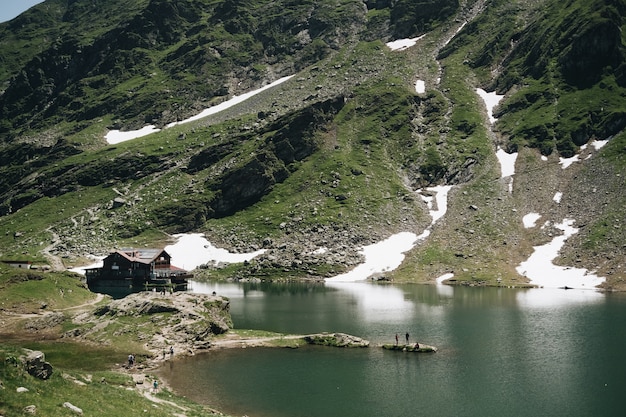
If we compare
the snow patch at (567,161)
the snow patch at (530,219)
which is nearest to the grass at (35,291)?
the snow patch at (530,219)

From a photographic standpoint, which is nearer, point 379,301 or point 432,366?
point 432,366

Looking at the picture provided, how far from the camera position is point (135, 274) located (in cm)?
13925

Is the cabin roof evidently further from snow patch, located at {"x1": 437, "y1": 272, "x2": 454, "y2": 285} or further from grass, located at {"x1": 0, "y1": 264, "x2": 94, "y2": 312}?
snow patch, located at {"x1": 437, "y1": 272, "x2": 454, "y2": 285}

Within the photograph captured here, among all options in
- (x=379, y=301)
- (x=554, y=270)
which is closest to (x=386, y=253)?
(x=554, y=270)

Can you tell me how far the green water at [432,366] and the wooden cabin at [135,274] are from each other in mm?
42396

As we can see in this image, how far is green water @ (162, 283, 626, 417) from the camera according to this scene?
154ft

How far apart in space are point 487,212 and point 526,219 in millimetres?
11971

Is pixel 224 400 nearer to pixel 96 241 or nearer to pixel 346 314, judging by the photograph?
pixel 346 314

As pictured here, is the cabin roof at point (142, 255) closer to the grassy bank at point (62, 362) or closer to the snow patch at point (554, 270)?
the grassy bank at point (62, 362)

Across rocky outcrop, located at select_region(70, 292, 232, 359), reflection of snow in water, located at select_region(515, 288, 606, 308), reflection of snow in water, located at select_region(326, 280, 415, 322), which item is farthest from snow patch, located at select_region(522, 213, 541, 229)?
rocky outcrop, located at select_region(70, 292, 232, 359)

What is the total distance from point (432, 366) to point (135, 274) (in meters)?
100.0

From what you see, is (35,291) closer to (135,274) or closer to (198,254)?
(135,274)

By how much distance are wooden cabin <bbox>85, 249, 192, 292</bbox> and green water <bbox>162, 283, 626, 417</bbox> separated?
42396mm

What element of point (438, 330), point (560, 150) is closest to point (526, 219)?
point (560, 150)
